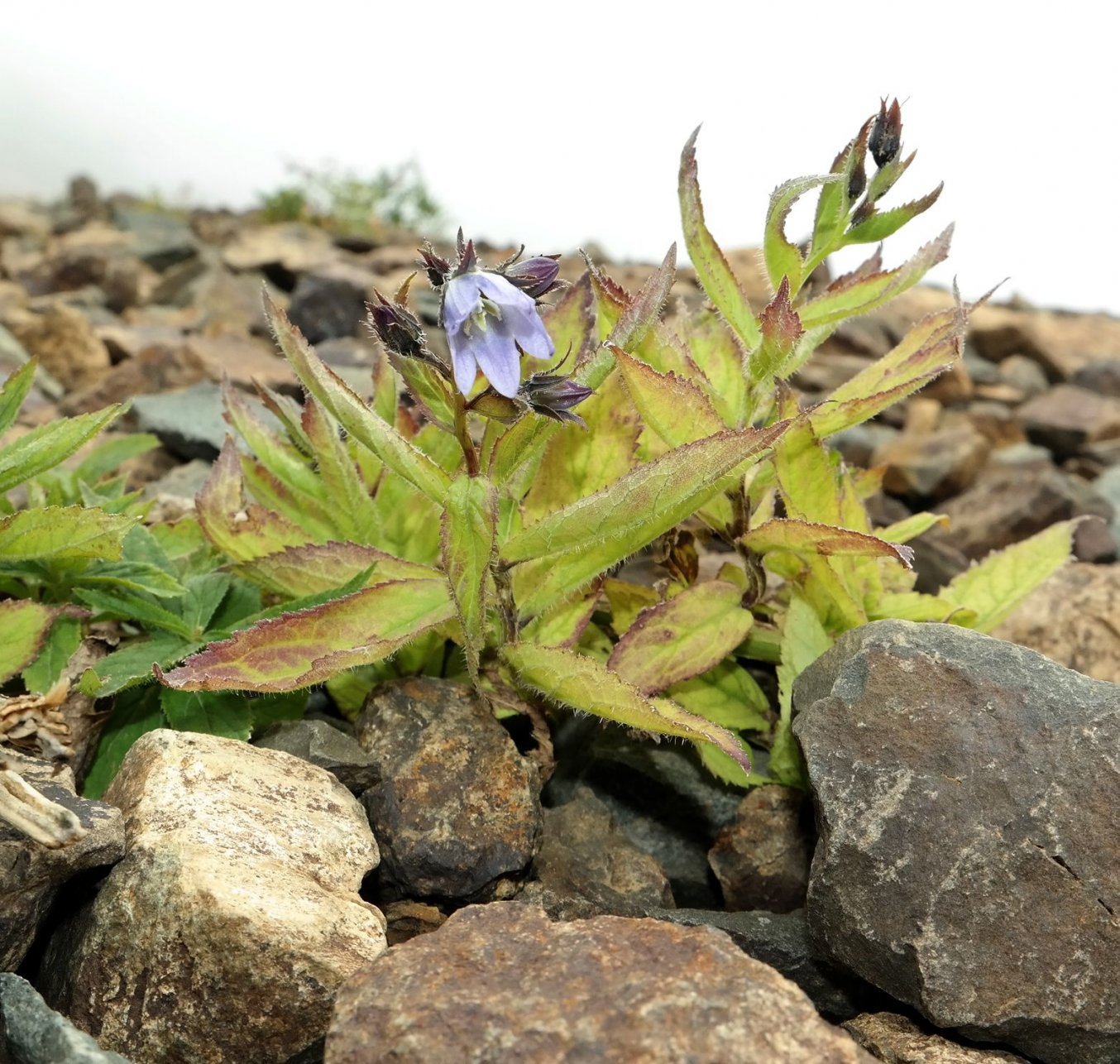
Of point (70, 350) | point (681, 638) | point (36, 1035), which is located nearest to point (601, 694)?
point (681, 638)

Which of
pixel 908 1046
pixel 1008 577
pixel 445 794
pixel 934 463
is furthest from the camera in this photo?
pixel 934 463

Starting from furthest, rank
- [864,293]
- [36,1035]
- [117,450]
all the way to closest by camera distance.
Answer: [117,450]
[864,293]
[36,1035]

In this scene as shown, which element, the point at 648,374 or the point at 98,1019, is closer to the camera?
the point at 98,1019

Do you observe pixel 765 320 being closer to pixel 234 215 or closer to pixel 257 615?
pixel 257 615

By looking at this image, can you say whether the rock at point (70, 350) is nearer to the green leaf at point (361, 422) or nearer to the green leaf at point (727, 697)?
the green leaf at point (361, 422)

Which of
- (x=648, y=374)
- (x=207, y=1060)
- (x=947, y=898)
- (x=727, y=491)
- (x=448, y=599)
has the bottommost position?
(x=207, y=1060)

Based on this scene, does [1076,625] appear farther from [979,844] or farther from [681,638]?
[979,844]

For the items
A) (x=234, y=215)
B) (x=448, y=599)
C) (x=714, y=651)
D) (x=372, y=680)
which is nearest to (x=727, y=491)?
(x=714, y=651)
